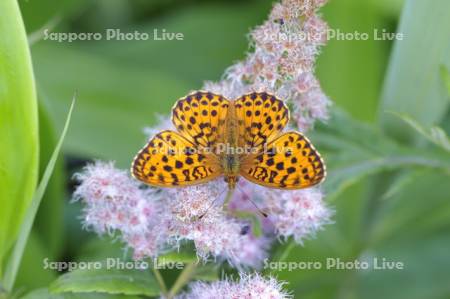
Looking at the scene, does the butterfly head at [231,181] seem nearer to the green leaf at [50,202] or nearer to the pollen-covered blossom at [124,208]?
the pollen-covered blossom at [124,208]

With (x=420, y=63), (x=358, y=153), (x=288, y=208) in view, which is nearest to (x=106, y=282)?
(x=288, y=208)

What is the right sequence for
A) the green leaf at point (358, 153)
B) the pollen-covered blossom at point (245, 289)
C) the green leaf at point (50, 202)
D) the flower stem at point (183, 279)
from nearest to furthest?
the pollen-covered blossom at point (245, 289), the flower stem at point (183, 279), the green leaf at point (358, 153), the green leaf at point (50, 202)

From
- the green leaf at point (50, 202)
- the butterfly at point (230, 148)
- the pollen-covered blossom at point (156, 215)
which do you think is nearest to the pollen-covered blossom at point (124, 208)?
the pollen-covered blossom at point (156, 215)

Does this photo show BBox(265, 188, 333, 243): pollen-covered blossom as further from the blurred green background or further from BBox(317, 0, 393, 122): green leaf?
BBox(317, 0, 393, 122): green leaf

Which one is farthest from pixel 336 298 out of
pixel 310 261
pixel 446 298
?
pixel 446 298

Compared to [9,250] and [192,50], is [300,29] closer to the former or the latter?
[9,250]

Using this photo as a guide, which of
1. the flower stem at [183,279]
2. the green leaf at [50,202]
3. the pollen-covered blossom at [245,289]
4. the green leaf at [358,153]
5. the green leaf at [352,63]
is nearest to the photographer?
the pollen-covered blossom at [245,289]
